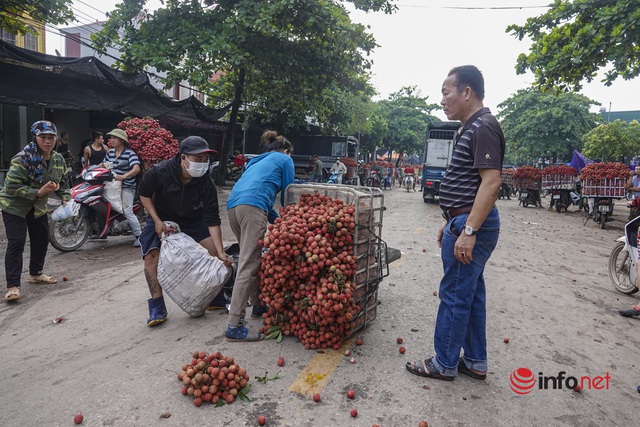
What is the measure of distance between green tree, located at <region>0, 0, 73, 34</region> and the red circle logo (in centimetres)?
1355

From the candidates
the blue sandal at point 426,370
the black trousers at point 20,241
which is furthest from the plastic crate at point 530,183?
the black trousers at point 20,241

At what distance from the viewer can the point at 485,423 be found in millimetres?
2619

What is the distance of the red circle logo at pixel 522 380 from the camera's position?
3.06 metres

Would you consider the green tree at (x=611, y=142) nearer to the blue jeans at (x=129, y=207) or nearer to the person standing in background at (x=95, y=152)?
the person standing in background at (x=95, y=152)

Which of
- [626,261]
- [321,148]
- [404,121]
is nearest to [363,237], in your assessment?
[626,261]

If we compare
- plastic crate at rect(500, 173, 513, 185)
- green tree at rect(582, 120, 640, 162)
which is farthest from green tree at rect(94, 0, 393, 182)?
green tree at rect(582, 120, 640, 162)

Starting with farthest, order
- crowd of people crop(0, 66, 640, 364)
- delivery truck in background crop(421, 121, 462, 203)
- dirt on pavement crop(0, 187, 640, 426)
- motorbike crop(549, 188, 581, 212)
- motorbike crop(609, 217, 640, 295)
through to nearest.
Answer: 1. delivery truck in background crop(421, 121, 462, 203)
2. motorbike crop(549, 188, 581, 212)
3. motorbike crop(609, 217, 640, 295)
4. crowd of people crop(0, 66, 640, 364)
5. dirt on pavement crop(0, 187, 640, 426)

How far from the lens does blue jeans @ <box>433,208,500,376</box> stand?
2.91 metres

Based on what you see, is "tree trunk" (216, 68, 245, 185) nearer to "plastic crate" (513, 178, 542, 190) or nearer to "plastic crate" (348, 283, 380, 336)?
"plastic crate" (513, 178, 542, 190)

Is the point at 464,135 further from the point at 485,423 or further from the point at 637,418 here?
the point at 637,418

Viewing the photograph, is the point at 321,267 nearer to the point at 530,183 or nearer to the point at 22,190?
the point at 22,190

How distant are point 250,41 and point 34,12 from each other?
6.32 metres

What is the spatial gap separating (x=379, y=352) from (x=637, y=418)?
70.3 inches

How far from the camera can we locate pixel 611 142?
3177 cm
